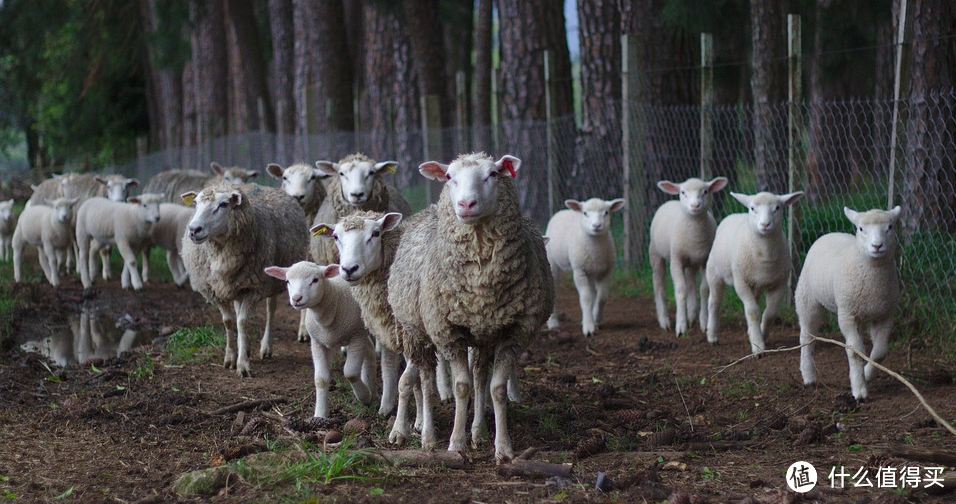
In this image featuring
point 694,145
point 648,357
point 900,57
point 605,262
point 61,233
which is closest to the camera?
point 900,57

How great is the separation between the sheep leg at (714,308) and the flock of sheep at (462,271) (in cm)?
2

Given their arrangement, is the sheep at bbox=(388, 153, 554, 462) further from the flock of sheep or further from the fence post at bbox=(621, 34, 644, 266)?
the fence post at bbox=(621, 34, 644, 266)

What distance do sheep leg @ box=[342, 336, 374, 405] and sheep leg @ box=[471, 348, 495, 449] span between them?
0.91 metres

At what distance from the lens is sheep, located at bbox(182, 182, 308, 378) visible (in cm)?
747

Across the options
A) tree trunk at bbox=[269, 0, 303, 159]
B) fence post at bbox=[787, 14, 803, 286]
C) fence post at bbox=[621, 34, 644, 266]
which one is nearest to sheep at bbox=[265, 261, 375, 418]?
fence post at bbox=[787, 14, 803, 286]

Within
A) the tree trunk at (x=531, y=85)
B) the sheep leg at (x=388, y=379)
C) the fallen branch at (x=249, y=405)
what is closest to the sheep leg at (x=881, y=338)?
the sheep leg at (x=388, y=379)

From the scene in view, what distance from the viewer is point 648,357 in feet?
26.1

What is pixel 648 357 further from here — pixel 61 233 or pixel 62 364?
pixel 61 233

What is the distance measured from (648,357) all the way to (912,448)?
3.25 metres

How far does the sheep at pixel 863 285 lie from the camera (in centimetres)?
626

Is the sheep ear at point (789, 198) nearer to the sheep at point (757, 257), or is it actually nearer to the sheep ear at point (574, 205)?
the sheep at point (757, 257)

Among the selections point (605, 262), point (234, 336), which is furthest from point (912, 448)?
point (234, 336)

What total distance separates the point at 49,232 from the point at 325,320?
754 cm

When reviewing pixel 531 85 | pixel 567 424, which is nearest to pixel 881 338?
pixel 567 424
